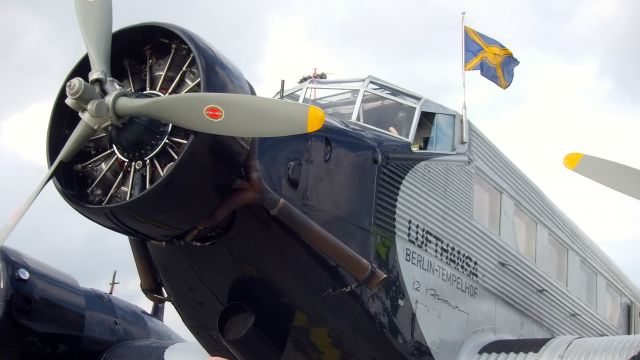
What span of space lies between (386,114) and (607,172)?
97.7 inches

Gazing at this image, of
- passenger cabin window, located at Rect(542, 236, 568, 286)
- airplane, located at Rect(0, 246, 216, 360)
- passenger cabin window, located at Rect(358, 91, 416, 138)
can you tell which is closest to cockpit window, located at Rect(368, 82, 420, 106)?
passenger cabin window, located at Rect(358, 91, 416, 138)

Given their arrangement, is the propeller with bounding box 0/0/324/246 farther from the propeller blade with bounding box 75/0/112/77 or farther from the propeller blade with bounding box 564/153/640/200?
the propeller blade with bounding box 564/153/640/200

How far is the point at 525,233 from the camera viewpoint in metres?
11.1

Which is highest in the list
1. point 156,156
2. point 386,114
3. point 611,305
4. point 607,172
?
point 386,114

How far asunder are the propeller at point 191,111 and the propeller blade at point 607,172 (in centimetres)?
344

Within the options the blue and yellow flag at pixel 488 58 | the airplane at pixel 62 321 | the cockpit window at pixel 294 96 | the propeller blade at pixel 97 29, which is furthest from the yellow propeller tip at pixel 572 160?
the propeller blade at pixel 97 29

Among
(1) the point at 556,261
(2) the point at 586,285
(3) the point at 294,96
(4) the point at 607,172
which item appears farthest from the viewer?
(2) the point at 586,285

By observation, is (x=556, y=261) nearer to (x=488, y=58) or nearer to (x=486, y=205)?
(x=486, y=205)

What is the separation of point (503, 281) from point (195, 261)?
437cm

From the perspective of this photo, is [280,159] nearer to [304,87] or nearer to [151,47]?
[151,47]

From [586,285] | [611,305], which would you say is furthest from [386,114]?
[611,305]

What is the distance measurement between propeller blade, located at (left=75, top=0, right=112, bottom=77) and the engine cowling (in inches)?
5.3

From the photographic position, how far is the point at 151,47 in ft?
22.5

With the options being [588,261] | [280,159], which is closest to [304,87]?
[280,159]
